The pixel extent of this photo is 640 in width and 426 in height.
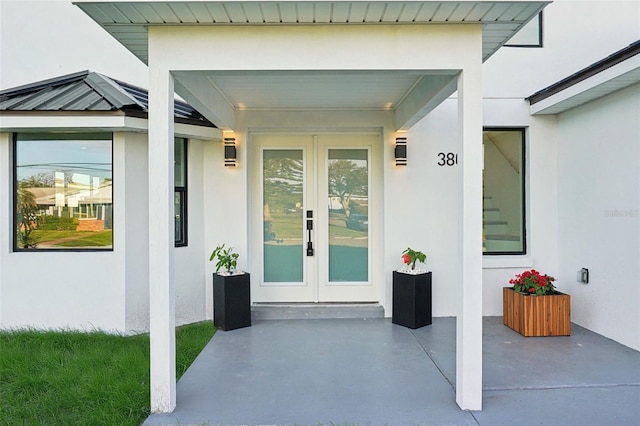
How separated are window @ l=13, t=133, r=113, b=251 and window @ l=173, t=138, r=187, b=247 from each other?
84 cm

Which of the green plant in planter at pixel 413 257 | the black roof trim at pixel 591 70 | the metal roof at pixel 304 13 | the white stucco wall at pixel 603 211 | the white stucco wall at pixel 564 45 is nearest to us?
the metal roof at pixel 304 13

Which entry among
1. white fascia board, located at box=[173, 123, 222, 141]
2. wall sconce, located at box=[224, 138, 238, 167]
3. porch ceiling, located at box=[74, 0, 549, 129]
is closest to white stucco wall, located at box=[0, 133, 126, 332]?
white fascia board, located at box=[173, 123, 222, 141]

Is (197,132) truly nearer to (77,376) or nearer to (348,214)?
(348,214)

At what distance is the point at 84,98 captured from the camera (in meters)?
5.14

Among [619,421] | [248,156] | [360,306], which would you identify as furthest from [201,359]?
[619,421]

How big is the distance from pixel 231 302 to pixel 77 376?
6.38ft

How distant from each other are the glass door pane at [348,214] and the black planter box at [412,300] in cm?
74

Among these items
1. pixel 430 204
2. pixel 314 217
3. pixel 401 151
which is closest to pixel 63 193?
pixel 314 217

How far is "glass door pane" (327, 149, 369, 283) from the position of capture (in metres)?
6.17

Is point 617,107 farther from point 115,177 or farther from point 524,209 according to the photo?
point 115,177

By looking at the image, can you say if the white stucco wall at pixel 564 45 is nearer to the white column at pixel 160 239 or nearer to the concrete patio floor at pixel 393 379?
the concrete patio floor at pixel 393 379

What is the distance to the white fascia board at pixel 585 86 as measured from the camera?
4.08 m

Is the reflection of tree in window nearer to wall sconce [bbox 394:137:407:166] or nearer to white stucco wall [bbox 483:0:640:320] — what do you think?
wall sconce [bbox 394:137:407:166]

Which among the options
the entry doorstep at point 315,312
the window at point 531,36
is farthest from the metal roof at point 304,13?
the entry doorstep at point 315,312
